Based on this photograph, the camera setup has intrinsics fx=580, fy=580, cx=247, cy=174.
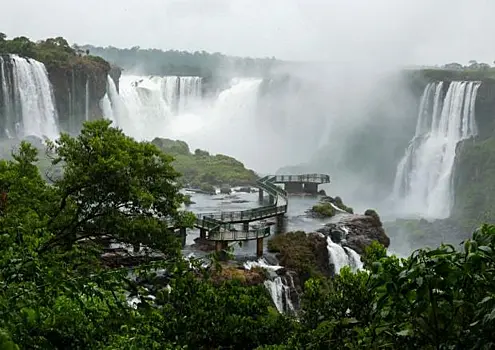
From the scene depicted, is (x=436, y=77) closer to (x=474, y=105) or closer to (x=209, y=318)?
(x=474, y=105)

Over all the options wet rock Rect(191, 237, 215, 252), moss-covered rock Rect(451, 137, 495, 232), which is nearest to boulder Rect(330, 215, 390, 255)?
wet rock Rect(191, 237, 215, 252)

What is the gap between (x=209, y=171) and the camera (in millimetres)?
43688

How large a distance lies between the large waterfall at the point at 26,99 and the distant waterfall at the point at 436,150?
30.8 metres

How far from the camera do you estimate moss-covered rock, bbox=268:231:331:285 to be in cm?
2085

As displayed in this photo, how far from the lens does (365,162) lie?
204 feet

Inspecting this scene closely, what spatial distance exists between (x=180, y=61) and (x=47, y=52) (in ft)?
241

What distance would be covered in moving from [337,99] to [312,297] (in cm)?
5877

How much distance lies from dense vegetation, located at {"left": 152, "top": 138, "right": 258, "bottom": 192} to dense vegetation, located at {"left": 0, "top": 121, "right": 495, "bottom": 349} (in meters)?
19.6

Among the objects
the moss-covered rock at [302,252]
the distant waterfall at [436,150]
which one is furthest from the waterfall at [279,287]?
the distant waterfall at [436,150]

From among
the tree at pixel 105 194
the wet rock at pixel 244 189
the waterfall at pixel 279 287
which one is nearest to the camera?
the tree at pixel 105 194

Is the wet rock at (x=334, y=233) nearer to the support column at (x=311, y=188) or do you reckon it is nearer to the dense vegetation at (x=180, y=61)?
the support column at (x=311, y=188)

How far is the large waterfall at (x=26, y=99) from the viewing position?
134 ft

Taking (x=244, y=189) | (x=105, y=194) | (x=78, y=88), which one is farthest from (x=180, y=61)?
(x=105, y=194)

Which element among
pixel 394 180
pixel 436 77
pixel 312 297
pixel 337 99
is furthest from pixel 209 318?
pixel 337 99
